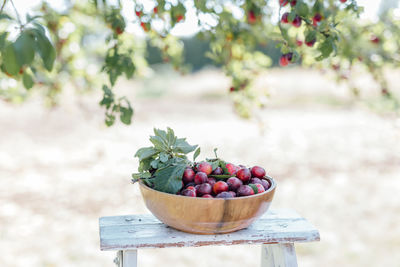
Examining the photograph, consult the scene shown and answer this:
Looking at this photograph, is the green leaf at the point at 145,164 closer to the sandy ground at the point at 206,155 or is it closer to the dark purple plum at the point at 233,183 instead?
the dark purple plum at the point at 233,183

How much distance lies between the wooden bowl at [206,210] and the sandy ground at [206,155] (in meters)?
1.62

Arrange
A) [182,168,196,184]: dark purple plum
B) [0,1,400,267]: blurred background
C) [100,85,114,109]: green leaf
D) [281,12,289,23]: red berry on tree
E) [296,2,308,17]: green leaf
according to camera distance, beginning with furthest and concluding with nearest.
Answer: [0,1,400,267]: blurred background, [100,85,114,109]: green leaf, [281,12,289,23]: red berry on tree, [296,2,308,17]: green leaf, [182,168,196,184]: dark purple plum

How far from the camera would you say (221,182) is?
123 cm

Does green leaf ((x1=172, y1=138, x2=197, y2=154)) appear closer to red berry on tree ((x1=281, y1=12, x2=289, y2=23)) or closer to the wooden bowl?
the wooden bowl

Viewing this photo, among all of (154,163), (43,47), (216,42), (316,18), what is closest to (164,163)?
(154,163)

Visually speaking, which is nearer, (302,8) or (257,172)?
(257,172)

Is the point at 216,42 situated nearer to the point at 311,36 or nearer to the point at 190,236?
the point at 311,36

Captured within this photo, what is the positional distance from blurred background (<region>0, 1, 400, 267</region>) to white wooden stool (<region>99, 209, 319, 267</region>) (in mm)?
A: 1537

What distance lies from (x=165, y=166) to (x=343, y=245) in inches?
101

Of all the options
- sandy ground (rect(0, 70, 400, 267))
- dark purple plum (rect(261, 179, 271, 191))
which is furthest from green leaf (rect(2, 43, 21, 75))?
sandy ground (rect(0, 70, 400, 267))

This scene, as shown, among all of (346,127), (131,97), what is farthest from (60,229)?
(131,97)

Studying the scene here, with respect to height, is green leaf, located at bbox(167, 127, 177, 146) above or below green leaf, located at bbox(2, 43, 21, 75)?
below

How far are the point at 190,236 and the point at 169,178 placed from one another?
0.18 m

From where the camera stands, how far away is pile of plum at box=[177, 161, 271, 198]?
121cm
